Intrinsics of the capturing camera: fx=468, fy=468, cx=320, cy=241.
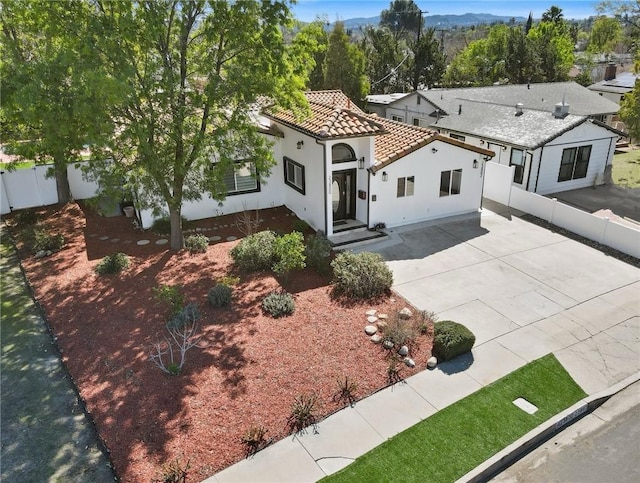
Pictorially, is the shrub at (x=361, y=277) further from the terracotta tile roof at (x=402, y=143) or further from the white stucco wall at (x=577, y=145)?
the white stucco wall at (x=577, y=145)

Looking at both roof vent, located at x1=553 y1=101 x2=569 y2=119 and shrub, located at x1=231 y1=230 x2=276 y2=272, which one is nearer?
shrub, located at x1=231 y1=230 x2=276 y2=272

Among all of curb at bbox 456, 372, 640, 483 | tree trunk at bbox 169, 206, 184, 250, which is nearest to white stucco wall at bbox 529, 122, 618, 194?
curb at bbox 456, 372, 640, 483

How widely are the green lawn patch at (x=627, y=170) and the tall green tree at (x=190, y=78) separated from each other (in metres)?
19.4

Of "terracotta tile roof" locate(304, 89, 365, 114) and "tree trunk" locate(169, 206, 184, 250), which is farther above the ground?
"terracotta tile roof" locate(304, 89, 365, 114)

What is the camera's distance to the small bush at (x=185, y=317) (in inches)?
441

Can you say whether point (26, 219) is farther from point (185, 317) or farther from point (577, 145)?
point (577, 145)

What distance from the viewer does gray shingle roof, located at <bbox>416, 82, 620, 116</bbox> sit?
29891 mm

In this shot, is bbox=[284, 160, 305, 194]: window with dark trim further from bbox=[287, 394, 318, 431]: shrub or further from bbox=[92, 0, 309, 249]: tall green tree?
bbox=[287, 394, 318, 431]: shrub

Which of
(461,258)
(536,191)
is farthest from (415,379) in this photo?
(536,191)

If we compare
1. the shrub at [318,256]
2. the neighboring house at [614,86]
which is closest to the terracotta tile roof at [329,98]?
the shrub at [318,256]

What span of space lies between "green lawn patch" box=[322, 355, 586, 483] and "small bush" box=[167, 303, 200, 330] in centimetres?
536

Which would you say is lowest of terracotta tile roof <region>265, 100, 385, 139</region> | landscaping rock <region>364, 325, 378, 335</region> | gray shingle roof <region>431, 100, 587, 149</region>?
landscaping rock <region>364, 325, 378, 335</region>

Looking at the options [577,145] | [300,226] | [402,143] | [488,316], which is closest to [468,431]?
[488,316]

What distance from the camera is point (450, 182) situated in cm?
1861
